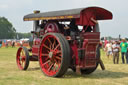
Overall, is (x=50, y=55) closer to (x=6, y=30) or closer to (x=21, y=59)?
(x=21, y=59)

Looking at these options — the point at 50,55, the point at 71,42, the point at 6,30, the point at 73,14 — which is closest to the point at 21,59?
the point at 50,55

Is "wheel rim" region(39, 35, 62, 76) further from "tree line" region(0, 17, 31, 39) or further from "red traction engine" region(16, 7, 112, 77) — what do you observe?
"tree line" region(0, 17, 31, 39)

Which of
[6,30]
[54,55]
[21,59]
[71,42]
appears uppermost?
[71,42]

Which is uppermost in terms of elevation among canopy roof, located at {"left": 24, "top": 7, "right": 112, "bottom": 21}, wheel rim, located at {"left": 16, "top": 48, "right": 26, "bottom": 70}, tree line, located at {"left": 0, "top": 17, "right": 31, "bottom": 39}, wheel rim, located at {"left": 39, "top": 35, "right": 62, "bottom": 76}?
canopy roof, located at {"left": 24, "top": 7, "right": 112, "bottom": 21}

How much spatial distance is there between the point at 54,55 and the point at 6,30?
97703 millimetres

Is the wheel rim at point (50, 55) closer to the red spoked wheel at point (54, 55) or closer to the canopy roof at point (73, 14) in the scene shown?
the red spoked wheel at point (54, 55)

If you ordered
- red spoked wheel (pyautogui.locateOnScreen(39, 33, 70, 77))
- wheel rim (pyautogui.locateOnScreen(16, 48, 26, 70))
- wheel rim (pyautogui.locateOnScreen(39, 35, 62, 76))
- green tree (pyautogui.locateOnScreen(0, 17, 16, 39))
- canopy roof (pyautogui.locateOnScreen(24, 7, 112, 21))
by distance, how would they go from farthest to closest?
green tree (pyautogui.locateOnScreen(0, 17, 16, 39)), wheel rim (pyautogui.locateOnScreen(16, 48, 26, 70)), wheel rim (pyautogui.locateOnScreen(39, 35, 62, 76)), canopy roof (pyautogui.locateOnScreen(24, 7, 112, 21)), red spoked wheel (pyautogui.locateOnScreen(39, 33, 70, 77))

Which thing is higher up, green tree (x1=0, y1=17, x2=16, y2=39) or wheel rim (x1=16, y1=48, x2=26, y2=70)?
wheel rim (x1=16, y1=48, x2=26, y2=70)

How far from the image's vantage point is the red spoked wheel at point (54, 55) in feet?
22.1

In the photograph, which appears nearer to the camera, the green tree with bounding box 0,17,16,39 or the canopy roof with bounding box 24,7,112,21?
the canopy roof with bounding box 24,7,112,21

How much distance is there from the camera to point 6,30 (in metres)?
102

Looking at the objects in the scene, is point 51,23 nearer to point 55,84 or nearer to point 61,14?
point 61,14

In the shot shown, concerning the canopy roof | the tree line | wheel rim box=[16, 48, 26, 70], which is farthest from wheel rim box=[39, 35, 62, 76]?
the tree line

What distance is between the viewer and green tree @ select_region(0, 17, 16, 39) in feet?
324
